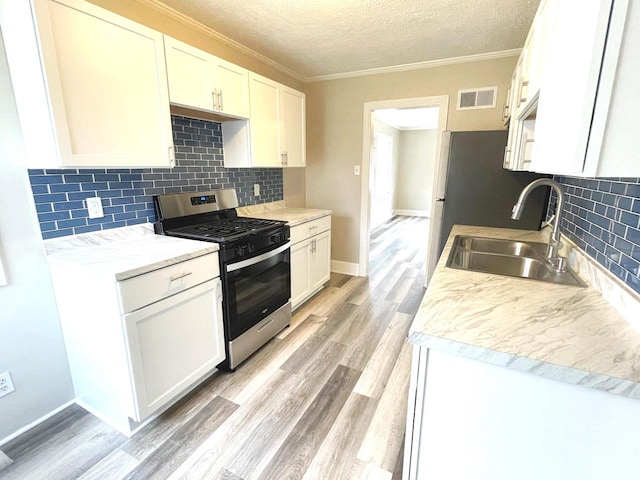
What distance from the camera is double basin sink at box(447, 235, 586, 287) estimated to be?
5.10 feet

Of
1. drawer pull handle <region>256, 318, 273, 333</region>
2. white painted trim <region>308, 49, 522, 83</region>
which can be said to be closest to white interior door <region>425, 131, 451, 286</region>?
white painted trim <region>308, 49, 522, 83</region>

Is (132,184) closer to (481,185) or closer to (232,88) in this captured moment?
(232,88)

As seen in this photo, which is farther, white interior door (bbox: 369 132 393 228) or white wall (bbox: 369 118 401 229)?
white interior door (bbox: 369 132 393 228)

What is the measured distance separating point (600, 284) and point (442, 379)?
2.53 feet

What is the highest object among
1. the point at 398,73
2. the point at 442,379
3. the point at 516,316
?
the point at 398,73

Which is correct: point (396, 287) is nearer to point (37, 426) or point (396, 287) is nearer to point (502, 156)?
point (502, 156)

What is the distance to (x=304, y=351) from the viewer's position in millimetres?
2330

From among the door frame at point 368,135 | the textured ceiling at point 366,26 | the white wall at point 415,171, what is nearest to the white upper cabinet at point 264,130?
the textured ceiling at point 366,26

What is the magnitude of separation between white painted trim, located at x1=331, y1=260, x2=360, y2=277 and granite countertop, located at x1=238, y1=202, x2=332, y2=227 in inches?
37.9

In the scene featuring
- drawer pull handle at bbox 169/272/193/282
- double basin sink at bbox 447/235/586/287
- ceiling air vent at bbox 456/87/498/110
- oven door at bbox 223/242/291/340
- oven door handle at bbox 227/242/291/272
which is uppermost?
ceiling air vent at bbox 456/87/498/110

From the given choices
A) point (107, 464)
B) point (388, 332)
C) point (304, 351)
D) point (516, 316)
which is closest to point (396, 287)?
point (388, 332)

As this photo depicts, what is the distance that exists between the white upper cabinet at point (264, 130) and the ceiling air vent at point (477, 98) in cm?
162

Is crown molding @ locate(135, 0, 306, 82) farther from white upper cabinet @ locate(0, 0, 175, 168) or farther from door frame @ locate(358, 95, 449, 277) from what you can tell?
door frame @ locate(358, 95, 449, 277)

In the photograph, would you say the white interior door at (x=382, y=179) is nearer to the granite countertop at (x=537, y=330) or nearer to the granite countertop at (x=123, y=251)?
the granite countertop at (x=123, y=251)
